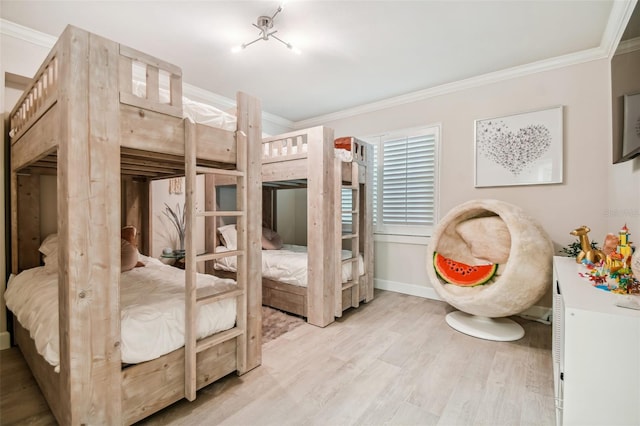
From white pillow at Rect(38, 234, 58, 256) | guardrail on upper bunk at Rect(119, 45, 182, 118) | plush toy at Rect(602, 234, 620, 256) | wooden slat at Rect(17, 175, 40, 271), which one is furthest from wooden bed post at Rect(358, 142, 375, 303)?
wooden slat at Rect(17, 175, 40, 271)

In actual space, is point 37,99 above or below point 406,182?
above

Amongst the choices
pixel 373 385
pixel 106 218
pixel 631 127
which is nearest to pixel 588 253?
pixel 631 127

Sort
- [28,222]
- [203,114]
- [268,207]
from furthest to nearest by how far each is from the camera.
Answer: [268,207] < [28,222] < [203,114]

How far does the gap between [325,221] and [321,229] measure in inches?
3.6

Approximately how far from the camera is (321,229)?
2812 mm

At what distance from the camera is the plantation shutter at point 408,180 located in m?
3.65

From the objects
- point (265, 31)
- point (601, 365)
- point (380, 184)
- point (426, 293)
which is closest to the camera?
point (601, 365)

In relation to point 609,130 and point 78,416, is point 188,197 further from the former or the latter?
point 609,130

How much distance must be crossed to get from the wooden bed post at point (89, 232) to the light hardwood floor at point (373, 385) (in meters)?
0.43

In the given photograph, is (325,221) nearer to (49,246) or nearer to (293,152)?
(293,152)

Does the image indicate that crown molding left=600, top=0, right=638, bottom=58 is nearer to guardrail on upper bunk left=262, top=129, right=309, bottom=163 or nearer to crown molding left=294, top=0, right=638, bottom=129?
crown molding left=294, top=0, right=638, bottom=129

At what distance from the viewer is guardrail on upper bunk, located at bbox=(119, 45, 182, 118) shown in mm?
1429

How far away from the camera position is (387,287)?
3.98m

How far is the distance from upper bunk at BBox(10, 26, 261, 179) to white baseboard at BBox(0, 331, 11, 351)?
1.53 metres
